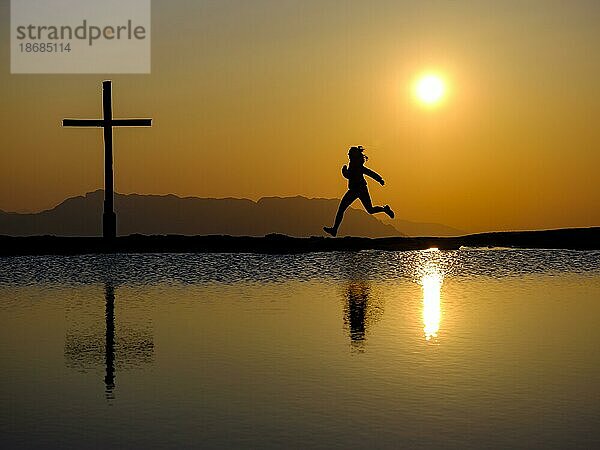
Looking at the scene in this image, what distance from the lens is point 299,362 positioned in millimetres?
10383

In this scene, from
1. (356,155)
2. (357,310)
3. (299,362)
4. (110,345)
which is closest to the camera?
(299,362)

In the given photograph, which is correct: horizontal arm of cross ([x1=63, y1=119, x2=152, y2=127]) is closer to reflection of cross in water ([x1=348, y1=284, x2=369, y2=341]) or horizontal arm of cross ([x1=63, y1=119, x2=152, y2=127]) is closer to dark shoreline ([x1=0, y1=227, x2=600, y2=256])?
dark shoreline ([x1=0, y1=227, x2=600, y2=256])

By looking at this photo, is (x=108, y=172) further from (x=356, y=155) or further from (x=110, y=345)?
(x=110, y=345)

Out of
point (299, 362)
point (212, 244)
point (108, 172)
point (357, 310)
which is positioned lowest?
point (299, 362)

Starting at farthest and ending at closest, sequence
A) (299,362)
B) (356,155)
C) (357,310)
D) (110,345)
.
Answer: (356,155) < (357,310) < (110,345) < (299,362)

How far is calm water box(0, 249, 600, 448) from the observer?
24.6ft

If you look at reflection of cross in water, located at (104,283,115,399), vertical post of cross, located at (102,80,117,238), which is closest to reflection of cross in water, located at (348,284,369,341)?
reflection of cross in water, located at (104,283,115,399)

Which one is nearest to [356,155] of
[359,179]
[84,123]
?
[359,179]

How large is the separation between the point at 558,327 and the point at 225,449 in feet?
23.8

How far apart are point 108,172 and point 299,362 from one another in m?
21.1

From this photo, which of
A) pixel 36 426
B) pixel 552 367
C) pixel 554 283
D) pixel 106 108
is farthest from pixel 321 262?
pixel 36 426

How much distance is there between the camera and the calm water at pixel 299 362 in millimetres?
7492

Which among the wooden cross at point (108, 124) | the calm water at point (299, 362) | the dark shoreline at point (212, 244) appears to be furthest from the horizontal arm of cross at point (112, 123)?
the calm water at point (299, 362)

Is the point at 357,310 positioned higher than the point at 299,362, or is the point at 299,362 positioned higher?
the point at 357,310
